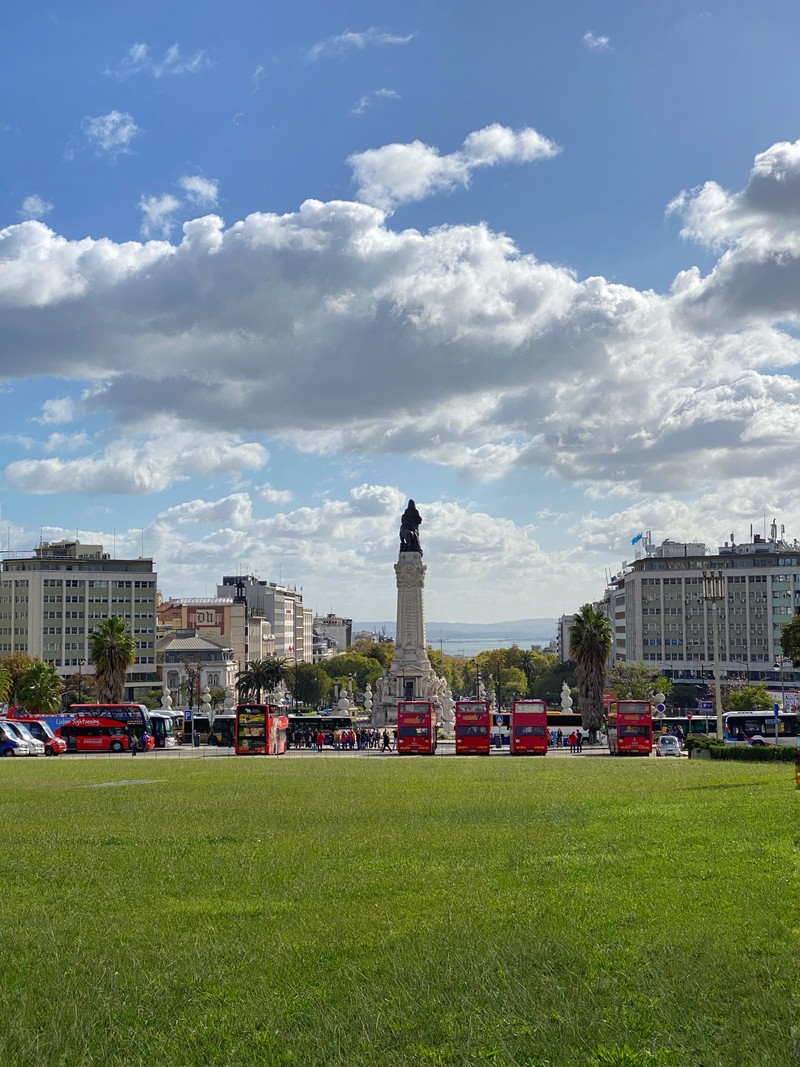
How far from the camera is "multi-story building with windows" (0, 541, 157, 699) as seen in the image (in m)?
146

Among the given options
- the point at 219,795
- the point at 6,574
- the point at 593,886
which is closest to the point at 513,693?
the point at 6,574

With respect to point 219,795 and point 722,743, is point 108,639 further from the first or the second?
point 219,795

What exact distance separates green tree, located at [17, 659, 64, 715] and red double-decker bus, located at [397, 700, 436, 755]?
111 ft

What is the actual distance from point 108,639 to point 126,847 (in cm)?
6551

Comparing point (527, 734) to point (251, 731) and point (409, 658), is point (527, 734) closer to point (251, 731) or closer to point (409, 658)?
point (251, 731)

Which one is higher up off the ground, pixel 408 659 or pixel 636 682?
pixel 408 659

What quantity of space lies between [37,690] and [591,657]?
43775mm

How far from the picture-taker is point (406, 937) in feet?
44.1

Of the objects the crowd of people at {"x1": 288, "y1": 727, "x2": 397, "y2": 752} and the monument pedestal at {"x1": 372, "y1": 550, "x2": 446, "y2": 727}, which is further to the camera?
the monument pedestal at {"x1": 372, "y1": 550, "x2": 446, "y2": 727}

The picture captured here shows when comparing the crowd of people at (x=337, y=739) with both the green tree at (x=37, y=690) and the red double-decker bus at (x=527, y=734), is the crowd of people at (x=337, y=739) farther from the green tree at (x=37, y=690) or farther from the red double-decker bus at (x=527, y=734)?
the green tree at (x=37, y=690)

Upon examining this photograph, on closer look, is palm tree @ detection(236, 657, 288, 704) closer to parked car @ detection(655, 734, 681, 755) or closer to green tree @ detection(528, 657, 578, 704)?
green tree @ detection(528, 657, 578, 704)

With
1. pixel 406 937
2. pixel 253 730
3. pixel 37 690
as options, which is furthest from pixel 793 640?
pixel 406 937

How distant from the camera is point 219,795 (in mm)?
31484

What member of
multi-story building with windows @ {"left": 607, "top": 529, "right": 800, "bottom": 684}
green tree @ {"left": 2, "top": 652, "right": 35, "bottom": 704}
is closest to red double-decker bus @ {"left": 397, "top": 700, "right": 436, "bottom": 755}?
green tree @ {"left": 2, "top": 652, "right": 35, "bottom": 704}
